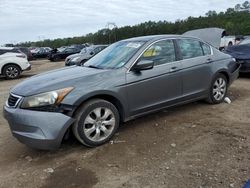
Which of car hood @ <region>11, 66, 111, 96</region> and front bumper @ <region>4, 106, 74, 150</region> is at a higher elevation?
car hood @ <region>11, 66, 111, 96</region>

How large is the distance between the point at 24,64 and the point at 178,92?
11.4 metres

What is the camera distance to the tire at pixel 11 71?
1538 centimetres

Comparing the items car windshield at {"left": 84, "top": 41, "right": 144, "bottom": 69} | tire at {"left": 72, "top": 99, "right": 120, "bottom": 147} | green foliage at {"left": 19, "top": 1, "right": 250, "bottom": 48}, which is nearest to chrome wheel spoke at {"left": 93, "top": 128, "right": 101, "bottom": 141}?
tire at {"left": 72, "top": 99, "right": 120, "bottom": 147}

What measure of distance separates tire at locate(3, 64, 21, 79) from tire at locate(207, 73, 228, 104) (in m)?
11.1

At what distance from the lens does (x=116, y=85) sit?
5.05m

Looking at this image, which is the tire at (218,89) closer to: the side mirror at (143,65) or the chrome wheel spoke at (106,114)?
the side mirror at (143,65)

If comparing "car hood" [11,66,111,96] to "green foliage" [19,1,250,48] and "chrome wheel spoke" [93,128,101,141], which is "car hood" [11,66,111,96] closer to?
"chrome wheel spoke" [93,128,101,141]

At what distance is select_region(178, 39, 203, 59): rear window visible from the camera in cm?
614

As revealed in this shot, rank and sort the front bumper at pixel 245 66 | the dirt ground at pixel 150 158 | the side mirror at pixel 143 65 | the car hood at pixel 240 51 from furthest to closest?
the car hood at pixel 240 51 < the front bumper at pixel 245 66 < the side mirror at pixel 143 65 < the dirt ground at pixel 150 158

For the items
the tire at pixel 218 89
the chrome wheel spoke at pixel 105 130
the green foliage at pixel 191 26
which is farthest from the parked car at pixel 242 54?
the green foliage at pixel 191 26

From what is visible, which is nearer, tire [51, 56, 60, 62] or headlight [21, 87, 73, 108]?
headlight [21, 87, 73, 108]

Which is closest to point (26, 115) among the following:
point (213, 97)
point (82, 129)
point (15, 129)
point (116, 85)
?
point (15, 129)

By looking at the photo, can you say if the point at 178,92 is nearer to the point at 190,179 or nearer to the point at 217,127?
the point at 217,127

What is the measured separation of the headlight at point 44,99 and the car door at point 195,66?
2.42m
